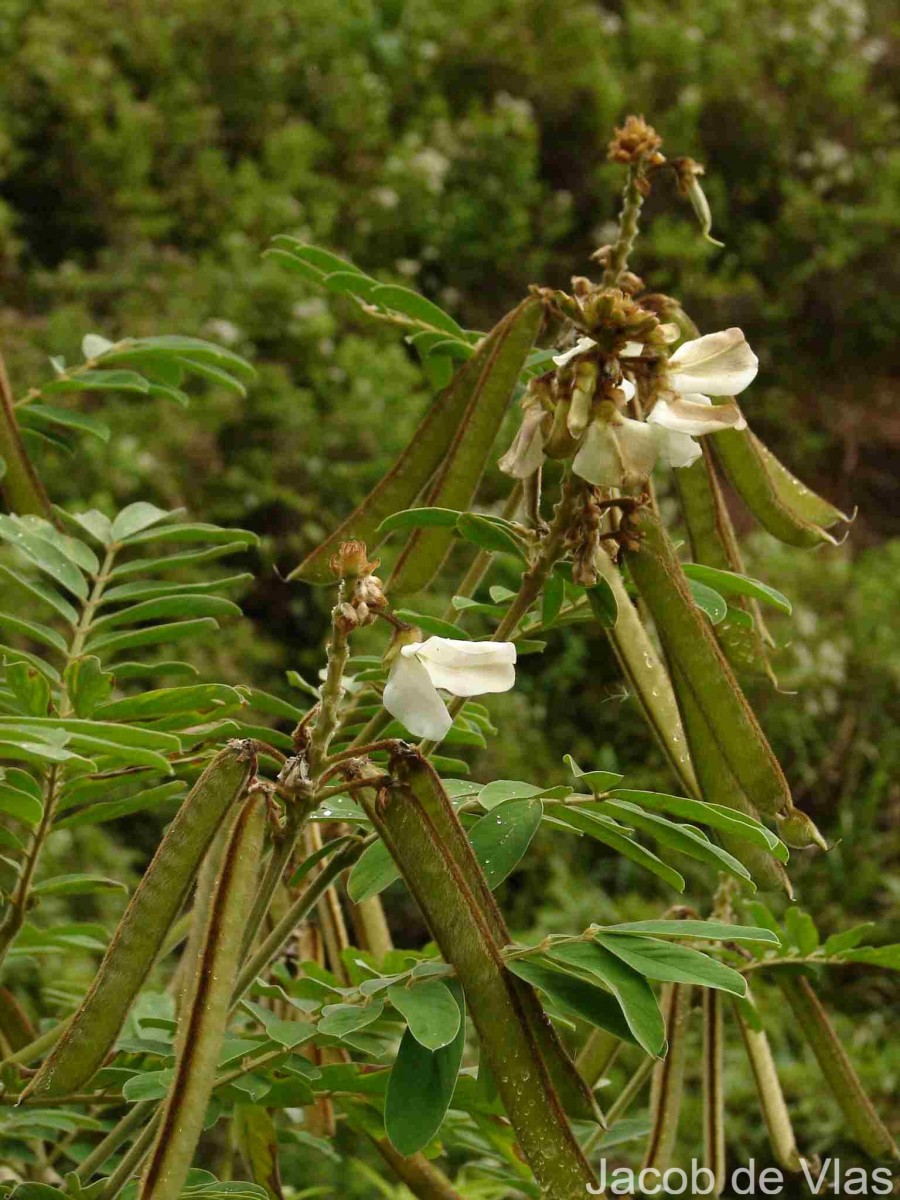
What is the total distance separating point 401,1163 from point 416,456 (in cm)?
44

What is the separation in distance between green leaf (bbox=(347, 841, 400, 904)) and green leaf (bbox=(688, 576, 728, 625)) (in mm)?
200

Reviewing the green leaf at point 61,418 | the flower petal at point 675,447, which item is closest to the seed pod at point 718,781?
the flower petal at point 675,447

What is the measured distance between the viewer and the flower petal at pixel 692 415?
0.60 m

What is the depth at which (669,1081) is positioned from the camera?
990 mm

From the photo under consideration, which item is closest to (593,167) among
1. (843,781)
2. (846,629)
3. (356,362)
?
(356,362)

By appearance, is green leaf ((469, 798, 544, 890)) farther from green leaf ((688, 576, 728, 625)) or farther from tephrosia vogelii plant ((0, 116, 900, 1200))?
green leaf ((688, 576, 728, 625))

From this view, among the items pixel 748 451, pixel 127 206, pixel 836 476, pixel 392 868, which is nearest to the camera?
pixel 392 868

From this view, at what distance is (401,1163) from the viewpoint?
92 centimetres

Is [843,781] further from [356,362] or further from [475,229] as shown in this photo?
[475,229]

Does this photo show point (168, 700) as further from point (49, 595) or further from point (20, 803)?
point (49, 595)

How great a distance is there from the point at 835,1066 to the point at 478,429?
0.50m

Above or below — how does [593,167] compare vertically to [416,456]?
below

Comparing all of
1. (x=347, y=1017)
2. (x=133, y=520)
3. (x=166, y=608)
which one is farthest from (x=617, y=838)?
(x=133, y=520)

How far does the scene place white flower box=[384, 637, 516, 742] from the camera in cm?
59
